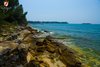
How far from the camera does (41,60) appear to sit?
13766 mm

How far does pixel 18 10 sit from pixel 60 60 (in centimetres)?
3580

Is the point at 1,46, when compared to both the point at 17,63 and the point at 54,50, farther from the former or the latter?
the point at 54,50

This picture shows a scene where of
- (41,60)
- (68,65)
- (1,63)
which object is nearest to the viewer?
(1,63)

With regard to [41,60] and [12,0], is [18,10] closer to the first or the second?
[12,0]

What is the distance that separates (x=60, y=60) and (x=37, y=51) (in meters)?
1.98

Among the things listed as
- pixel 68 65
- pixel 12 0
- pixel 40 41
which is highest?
pixel 12 0

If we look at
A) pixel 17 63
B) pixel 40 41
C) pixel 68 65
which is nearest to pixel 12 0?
pixel 40 41

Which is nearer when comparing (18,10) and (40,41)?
(40,41)

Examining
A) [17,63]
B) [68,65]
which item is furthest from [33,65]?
[68,65]

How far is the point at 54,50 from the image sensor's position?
57.0 feet

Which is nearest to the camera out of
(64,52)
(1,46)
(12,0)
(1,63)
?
(1,63)

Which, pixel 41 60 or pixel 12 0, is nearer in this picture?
pixel 41 60

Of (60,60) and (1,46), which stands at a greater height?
(1,46)

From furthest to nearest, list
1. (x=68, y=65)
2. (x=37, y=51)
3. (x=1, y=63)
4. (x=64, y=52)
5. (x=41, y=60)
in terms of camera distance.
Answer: (x=64, y=52), (x=37, y=51), (x=68, y=65), (x=41, y=60), (x=1, y=63)
